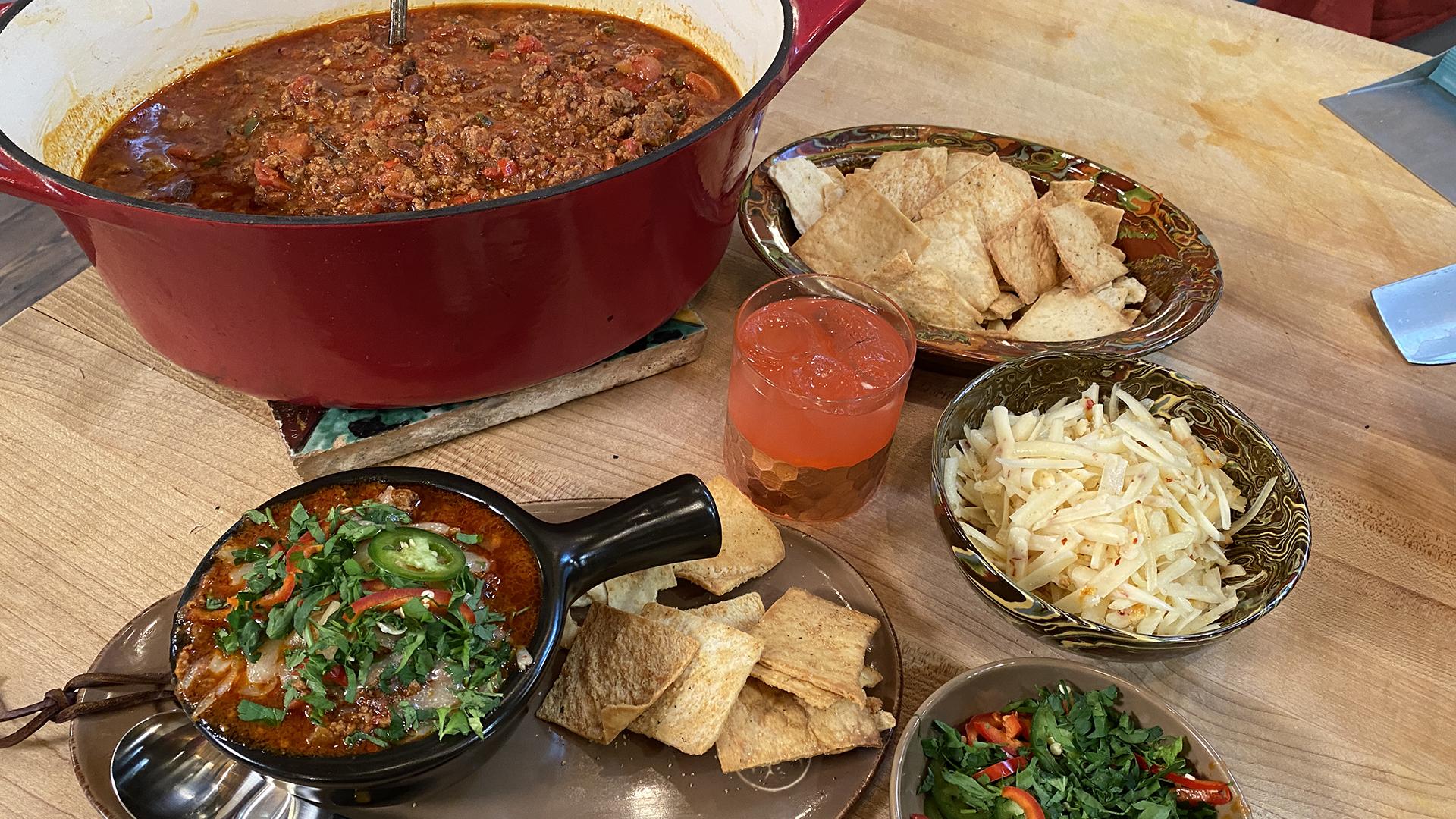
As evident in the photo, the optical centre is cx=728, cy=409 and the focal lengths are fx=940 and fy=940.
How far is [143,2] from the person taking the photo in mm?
1724

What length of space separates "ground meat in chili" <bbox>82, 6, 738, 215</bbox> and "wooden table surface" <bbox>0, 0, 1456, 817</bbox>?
38 cm

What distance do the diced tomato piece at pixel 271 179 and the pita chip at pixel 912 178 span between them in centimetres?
115

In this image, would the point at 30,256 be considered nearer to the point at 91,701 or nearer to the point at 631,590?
the point at 91,701

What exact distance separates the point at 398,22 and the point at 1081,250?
146 centimetres

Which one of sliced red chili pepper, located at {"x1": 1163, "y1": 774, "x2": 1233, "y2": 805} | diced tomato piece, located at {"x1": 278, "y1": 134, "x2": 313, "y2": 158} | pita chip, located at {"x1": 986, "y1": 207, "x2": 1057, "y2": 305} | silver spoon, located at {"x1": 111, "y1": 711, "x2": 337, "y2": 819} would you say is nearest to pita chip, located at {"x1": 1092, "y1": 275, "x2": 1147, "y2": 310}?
pita chip, located at {"x1": 986, "y1": 207, "x2": 1057, "y2": 305}

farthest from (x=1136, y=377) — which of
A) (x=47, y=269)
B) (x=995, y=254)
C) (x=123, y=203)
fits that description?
(x=47, y=269)

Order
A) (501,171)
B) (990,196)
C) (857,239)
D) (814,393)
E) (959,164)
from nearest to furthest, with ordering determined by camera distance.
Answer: (814,393) < (501,171) < (857,239) < (990,196) < (959,164)

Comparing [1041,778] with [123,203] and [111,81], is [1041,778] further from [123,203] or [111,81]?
[111,81]

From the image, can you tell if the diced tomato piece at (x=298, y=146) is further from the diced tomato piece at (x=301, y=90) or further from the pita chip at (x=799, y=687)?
the pita chip at (x=799, y=687)

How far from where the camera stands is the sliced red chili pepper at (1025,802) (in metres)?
1.10

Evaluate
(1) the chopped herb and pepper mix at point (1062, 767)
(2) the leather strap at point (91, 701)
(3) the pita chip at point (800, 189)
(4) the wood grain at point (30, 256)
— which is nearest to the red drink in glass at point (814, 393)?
(3) the pita chip at point (800, 189)

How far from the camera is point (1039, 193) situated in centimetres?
210

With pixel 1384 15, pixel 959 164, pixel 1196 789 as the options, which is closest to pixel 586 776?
pixel 1196 789

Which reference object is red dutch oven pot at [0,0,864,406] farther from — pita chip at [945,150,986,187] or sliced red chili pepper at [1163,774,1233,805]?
sliced red chili pepper at [1163,774,1233,805]
